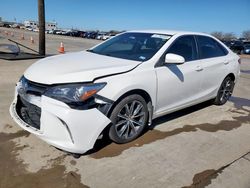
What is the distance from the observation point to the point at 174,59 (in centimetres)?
376

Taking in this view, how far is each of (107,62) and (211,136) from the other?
2.00 m

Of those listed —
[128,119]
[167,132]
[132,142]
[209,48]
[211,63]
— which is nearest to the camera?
[128,119]

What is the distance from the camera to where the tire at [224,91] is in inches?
219

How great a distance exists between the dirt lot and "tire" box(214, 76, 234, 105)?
1147mm

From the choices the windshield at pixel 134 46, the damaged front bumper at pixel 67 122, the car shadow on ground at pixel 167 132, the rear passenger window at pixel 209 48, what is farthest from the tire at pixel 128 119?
the rear passenger window at pixel 209 48

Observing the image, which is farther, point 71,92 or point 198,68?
point 198,68

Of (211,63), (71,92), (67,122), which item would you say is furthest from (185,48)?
(67,122)

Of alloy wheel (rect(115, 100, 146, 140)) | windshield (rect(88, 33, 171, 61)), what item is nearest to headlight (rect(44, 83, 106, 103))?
alloy wheel (rect(115, 100, 146, 140))

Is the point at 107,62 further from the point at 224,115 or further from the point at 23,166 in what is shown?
the point at 224,115

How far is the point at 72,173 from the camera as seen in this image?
290cm

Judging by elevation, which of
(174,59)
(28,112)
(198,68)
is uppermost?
(174,59)

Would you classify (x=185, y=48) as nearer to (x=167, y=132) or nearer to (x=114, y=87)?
(x=167, y=132)

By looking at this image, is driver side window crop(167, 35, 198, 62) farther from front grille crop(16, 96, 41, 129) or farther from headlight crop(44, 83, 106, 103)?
front grille crop(16, 96, 41, 129)

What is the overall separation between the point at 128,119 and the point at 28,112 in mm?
1298
